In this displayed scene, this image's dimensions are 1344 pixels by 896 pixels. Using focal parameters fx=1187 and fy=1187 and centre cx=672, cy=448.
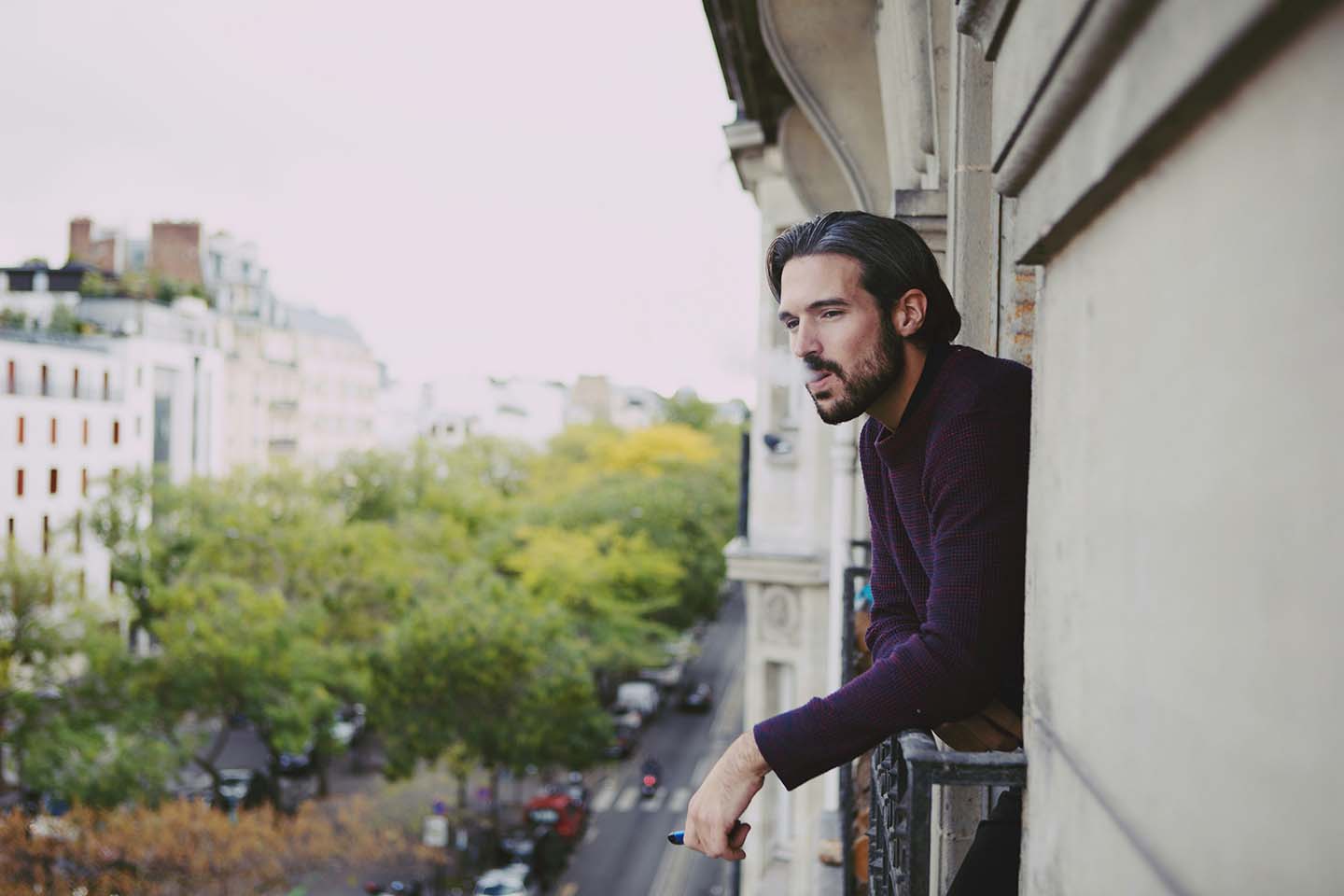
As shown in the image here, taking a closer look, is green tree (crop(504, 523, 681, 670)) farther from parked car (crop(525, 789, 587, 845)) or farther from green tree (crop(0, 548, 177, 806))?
green tree (crop(0, 548, 177, 806))

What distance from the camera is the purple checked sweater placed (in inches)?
70.8

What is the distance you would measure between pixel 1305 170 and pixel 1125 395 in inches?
17.1

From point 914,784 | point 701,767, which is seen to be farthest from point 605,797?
point 914,784

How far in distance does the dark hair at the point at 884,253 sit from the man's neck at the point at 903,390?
0.03 metres

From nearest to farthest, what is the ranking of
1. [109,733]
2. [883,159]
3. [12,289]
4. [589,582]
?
[883,159]
[109,733]
[589,582]
[12,289]

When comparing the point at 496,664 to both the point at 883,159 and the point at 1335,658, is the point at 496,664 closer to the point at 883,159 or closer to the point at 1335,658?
the point at 883,159

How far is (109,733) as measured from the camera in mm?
26984

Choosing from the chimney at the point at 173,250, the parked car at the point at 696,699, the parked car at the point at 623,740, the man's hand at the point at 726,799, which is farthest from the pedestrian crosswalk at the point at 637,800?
the chimney at the point at 173,250

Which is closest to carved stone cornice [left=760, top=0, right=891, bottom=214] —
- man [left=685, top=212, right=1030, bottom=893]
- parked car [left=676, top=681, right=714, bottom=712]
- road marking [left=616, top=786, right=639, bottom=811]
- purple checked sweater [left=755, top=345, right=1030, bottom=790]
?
man [left=685, top=212, right=1030, bottom=893]

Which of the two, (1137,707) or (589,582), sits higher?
(1137,707)

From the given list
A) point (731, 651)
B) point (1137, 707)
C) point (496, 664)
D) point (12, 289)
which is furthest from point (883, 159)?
point (12, 289)

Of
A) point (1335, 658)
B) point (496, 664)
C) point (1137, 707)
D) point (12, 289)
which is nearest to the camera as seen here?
point (1335, 658)

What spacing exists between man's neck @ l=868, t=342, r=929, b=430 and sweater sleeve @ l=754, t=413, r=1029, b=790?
0.59ft

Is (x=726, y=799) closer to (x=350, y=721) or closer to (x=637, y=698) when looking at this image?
(x=350, y=721)
